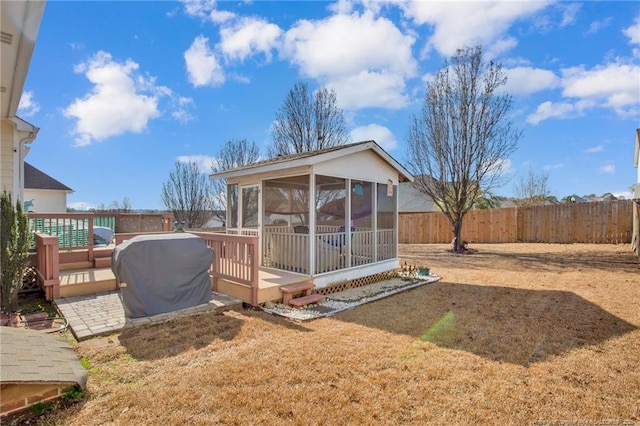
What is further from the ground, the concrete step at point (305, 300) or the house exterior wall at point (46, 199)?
the house exterior wall at point (46, 199)

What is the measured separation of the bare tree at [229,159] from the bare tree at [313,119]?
9.99 feet

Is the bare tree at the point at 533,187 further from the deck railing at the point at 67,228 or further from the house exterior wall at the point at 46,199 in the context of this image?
the house exterior wall at the point at 46,199

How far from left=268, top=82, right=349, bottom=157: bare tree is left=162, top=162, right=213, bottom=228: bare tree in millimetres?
6796

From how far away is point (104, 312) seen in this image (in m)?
4.97

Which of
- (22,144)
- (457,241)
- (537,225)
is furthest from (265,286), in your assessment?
(537,225)

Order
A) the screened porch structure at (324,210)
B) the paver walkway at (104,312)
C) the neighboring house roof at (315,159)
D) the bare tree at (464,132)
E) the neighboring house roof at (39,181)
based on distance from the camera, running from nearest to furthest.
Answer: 1. the paver walkway at (104,312)
2. the neighboring house roof at (315,159)
3. the screened porch structure at (324,210)
4. the bare tree at (464,132)
5. the neighboring house roof at (39,181)

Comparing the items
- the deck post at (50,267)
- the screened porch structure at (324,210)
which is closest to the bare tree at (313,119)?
the screened porch structure at (324,210)

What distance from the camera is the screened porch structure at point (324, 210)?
6.83 m

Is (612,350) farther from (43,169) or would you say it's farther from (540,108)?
(43,169)

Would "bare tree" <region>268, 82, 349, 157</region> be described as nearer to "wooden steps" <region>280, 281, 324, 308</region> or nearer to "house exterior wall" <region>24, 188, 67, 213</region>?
"wooden steps" <region>280, 281, 324, 308</region>

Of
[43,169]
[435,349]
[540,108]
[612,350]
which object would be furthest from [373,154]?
[43,169]

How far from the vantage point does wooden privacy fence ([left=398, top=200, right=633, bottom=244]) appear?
45.4 ft

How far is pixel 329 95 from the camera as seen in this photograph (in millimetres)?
18078

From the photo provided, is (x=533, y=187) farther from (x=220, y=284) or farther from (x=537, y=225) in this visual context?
(x=220, y=284)
